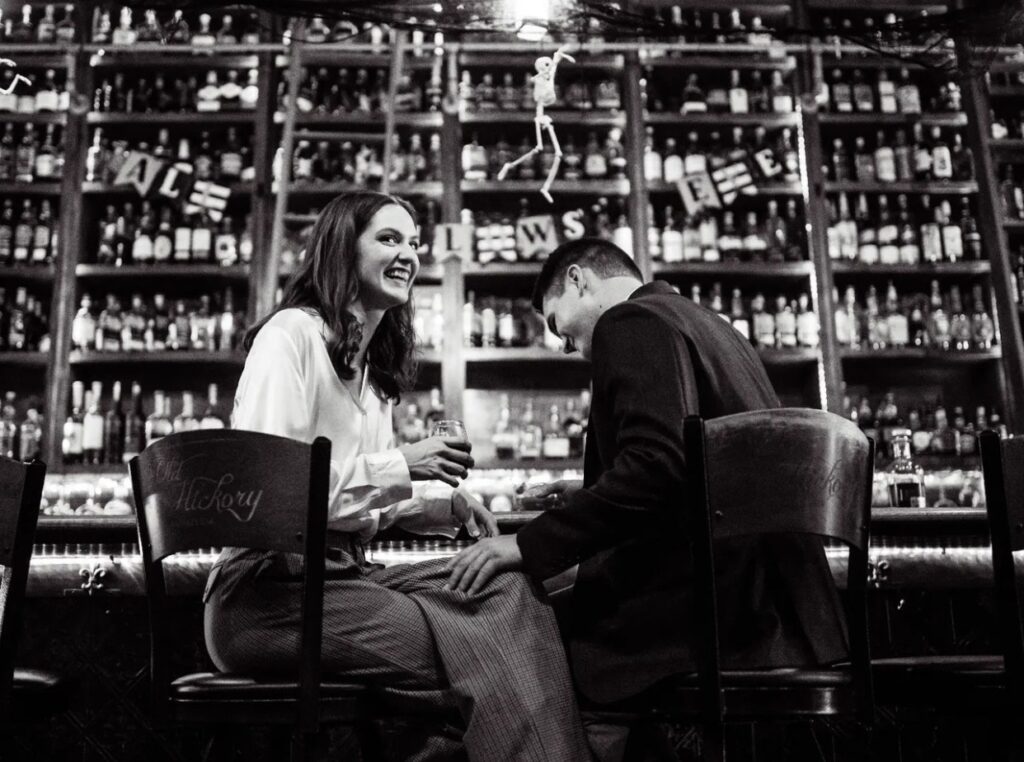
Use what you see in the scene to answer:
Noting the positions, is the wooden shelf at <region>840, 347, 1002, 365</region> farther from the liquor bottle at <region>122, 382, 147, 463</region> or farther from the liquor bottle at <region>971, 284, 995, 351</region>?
the liquor bottle at <region>122, 382, 147, 463</region>

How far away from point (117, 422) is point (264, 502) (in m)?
3.50

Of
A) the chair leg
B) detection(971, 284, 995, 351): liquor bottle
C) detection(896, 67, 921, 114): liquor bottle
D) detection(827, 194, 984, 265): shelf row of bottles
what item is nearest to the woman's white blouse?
the chair leg

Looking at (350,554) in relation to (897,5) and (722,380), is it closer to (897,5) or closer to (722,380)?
(722,380)

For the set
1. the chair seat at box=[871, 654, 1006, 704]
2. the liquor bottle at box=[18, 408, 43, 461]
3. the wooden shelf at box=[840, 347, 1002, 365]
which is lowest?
the chair seat at box=[871, 654, 1006, 704]

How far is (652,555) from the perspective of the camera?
164cm

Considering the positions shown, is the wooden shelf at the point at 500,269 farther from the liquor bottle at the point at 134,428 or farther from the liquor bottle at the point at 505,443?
the liquor bottle at the point at 134,428

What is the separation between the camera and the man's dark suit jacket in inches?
60.5

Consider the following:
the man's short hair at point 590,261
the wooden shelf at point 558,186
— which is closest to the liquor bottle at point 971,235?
the wooden shelf at point 558,186

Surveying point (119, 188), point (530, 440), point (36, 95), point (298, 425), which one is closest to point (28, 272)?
point (119, 188)

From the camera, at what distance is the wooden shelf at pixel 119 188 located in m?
4.68

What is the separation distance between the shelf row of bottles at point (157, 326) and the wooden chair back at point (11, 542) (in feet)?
9.88

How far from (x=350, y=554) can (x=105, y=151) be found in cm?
374

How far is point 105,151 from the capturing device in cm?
485

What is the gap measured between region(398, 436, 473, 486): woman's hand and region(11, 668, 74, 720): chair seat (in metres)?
0.67
